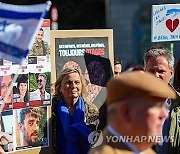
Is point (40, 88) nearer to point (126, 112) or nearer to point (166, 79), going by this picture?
point (166, 79)

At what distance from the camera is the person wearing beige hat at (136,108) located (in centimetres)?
288

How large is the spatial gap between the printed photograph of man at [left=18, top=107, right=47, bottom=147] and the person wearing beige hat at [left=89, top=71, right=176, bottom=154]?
1980 mm

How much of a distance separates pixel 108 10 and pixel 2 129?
1389 cm

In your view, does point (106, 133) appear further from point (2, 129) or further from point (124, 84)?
point (2, 129)

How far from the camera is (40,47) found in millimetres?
4992

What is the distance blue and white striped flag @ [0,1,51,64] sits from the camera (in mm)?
3471

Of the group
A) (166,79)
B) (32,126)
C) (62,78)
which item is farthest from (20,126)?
(166,79)

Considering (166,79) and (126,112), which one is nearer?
(126,112)

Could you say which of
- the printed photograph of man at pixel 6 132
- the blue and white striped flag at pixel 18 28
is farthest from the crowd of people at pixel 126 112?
the blue and white striped flag at pixel 18 28

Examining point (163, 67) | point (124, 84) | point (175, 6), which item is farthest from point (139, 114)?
point (175, 6)

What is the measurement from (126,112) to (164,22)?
4.12 m

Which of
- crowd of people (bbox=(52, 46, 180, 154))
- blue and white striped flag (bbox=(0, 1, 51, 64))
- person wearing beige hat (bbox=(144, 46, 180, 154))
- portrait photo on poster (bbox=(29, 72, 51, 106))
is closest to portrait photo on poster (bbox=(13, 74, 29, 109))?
portrait photo on poster (bbox=(29, 72, 51, 106))

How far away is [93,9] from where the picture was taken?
17922mm

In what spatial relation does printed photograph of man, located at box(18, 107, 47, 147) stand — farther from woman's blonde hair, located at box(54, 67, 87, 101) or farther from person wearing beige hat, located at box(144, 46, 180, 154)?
person wearing beige hat, located at box(144, 46, 180, 154)
